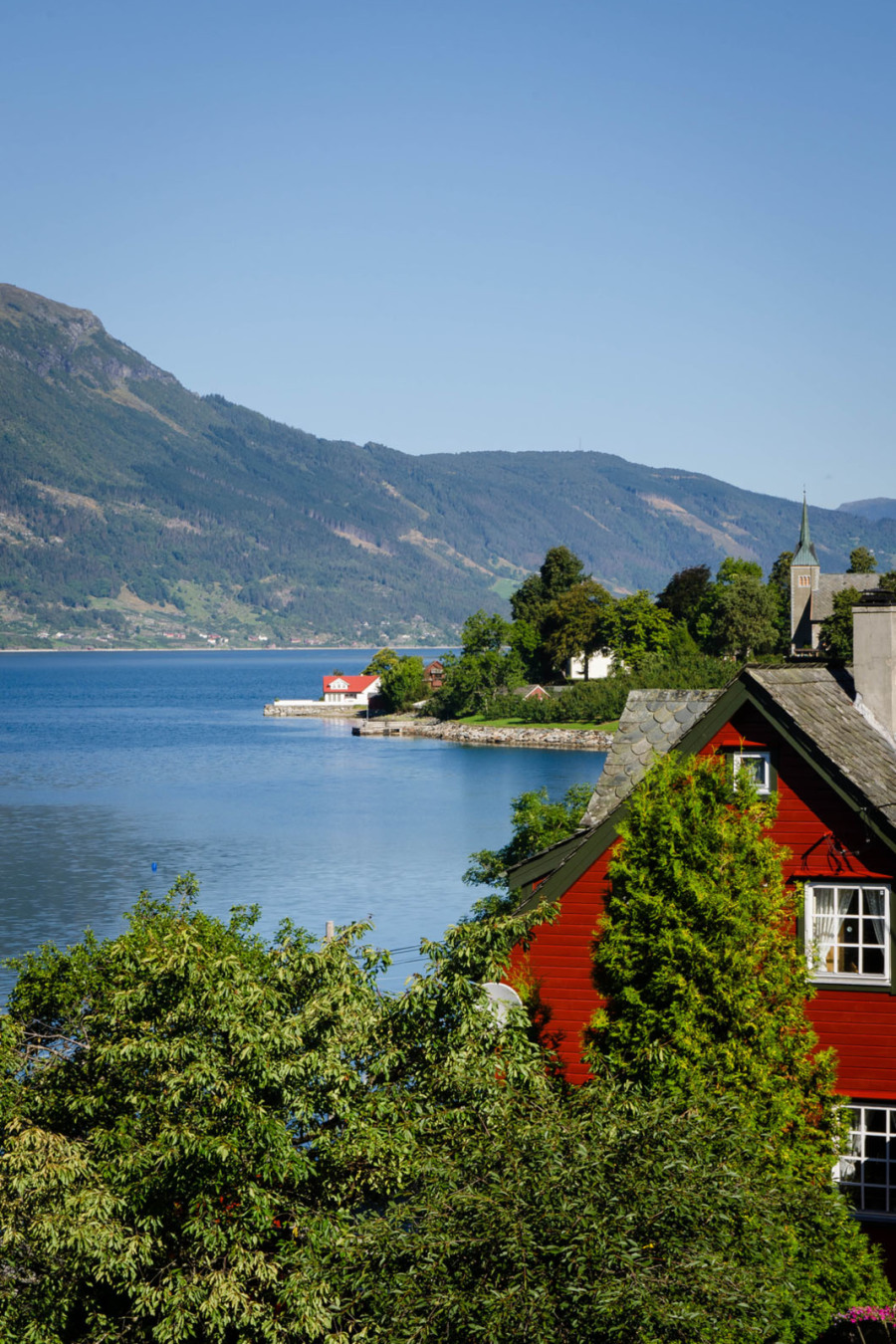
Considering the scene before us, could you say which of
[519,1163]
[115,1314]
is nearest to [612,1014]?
[519,1163]

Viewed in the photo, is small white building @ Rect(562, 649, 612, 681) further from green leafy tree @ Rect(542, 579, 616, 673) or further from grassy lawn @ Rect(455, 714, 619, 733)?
grassy lawn @ Rect(455, 714, 619, 733)

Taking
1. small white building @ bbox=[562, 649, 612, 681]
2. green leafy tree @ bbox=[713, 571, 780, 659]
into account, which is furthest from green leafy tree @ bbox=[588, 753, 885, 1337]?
small white building @ bbox=[562, 649, 612, 681]

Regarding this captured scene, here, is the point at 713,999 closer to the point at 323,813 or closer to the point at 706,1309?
the point at 706,1309

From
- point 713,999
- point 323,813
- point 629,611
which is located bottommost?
point 323,813

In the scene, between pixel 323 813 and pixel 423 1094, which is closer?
pixel 423 1094

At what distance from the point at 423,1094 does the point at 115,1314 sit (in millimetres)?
3758

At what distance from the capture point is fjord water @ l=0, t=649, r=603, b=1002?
214 feet

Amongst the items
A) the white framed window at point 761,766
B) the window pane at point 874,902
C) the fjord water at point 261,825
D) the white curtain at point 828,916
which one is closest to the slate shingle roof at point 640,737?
the white framed window at point 761,766

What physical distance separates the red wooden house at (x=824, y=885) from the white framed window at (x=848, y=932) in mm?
13

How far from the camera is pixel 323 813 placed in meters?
104

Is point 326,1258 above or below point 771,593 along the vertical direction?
below

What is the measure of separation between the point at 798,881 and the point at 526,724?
161819 millimetres

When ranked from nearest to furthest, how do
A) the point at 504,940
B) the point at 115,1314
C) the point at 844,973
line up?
the point at 115,1314 → the point at 504,940 → the point at 844,973

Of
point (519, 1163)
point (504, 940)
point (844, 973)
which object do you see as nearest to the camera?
point (519, 1163)
